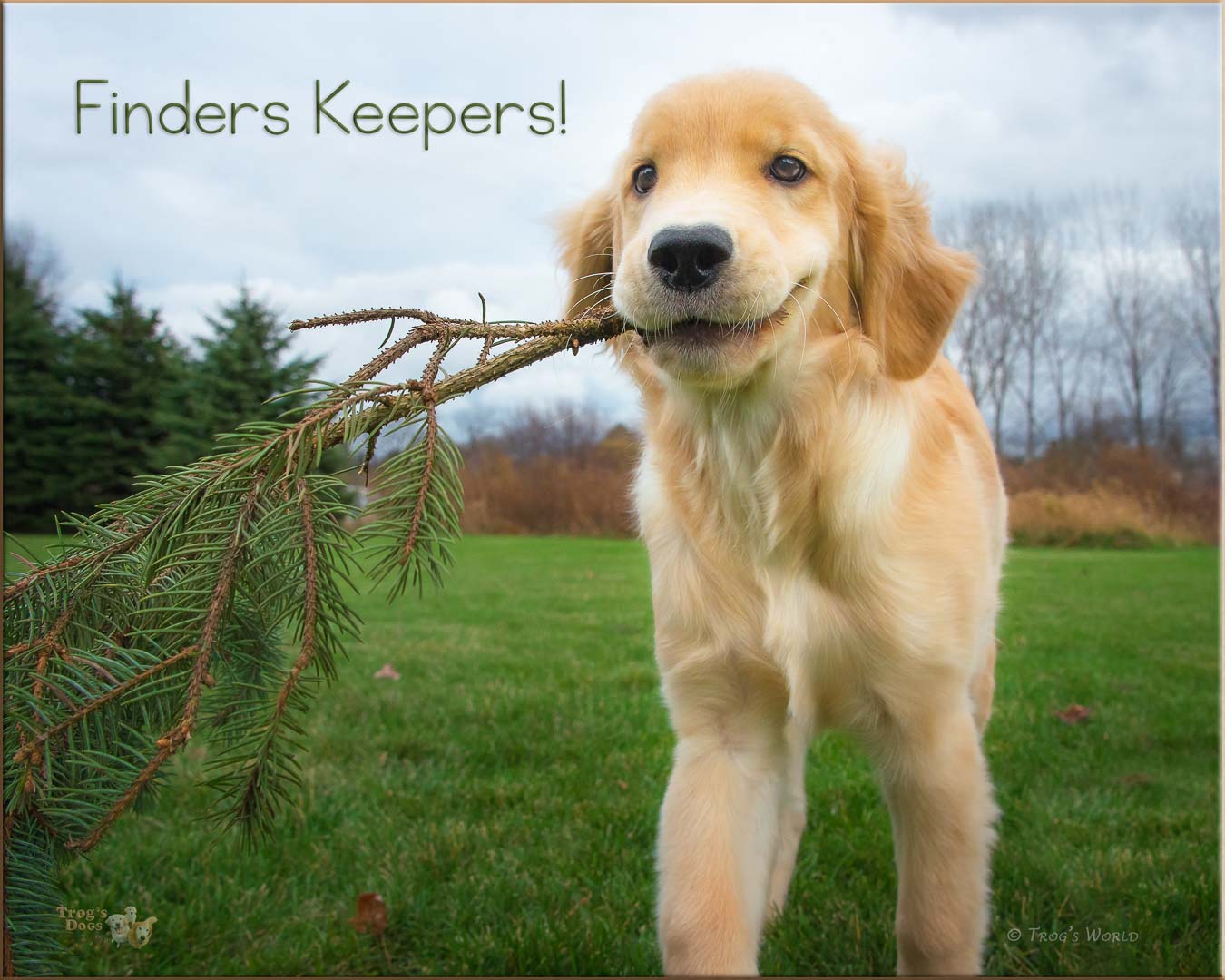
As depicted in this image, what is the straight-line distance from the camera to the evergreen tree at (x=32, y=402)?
47.1ft

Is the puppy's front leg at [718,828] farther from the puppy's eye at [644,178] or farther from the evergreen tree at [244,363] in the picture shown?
the evergreen tree at [244,363]

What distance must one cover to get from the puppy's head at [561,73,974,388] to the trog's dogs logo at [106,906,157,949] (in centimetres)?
175

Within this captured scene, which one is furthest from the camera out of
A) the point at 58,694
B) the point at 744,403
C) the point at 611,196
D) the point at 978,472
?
the point at 978,472

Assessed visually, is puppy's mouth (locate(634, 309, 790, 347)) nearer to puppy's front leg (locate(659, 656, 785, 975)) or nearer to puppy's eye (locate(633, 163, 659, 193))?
puppy's eye (locate(633, 163, 659, 193))

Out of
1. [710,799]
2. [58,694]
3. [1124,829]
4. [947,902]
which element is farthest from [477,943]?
[1124,829]

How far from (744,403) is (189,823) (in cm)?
219

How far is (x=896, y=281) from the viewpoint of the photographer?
2.18 m

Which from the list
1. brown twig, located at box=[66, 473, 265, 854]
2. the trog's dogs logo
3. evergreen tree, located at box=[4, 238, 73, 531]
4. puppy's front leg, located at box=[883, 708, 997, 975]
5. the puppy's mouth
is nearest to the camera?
brown twig, located at box=[66, 473, 265, 854]

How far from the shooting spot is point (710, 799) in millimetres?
2117

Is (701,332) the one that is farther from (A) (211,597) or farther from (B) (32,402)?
(B) (32,402)

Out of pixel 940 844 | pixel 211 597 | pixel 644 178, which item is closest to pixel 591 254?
pixel 644 178

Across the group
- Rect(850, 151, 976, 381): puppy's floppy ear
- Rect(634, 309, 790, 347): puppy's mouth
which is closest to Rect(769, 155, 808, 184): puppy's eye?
Rect(850, 151, 976, 381): puppy's floppy ear

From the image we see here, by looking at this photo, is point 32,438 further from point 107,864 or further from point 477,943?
point 477,943

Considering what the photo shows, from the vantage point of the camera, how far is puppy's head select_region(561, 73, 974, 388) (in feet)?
5.57
